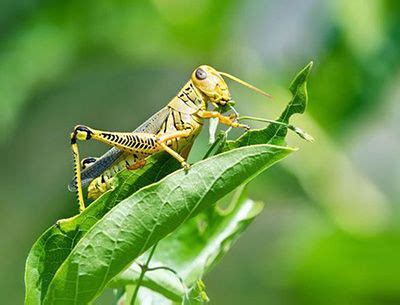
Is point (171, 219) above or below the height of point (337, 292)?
above

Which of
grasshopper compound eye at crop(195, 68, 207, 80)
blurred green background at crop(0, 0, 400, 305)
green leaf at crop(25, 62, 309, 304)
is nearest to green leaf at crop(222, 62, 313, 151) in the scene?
green leaf at crop(25, 62, 309, 304)

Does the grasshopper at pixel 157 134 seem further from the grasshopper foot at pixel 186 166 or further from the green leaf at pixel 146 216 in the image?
the green leaf at pixel 146 216

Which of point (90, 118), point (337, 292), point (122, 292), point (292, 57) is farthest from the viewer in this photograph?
point (90, 118)

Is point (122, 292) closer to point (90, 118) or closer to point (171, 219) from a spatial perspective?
point (171, 219)

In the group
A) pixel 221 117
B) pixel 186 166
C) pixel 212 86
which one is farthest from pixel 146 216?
pixel 212 86

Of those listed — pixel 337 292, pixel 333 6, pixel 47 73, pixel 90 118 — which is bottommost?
pixel 90 118

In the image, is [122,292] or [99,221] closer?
[99,221]

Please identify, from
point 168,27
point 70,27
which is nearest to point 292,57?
point 168,27
